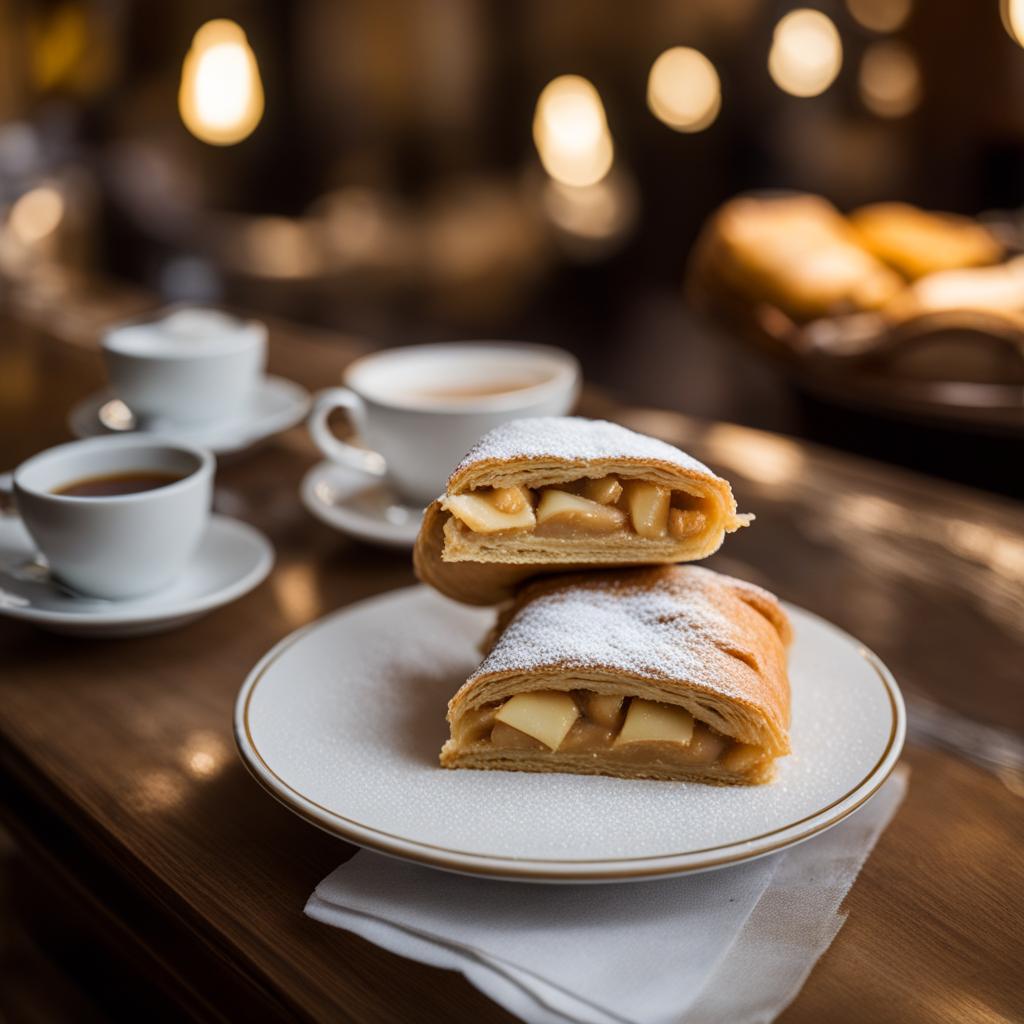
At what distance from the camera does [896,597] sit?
1028 mm

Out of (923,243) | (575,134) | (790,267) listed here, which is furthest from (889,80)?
(790,267)

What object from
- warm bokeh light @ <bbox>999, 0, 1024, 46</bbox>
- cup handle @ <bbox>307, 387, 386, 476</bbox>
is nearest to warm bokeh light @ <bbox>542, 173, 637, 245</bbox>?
warm bokeh light @ <bbox>999, 0, 1024, 46</bbox>

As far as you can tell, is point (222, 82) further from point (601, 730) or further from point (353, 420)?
point (601, 730)

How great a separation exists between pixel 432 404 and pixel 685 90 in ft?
14.5

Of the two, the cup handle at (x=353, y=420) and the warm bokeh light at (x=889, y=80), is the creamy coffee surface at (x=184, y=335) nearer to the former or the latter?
the cup handle at (x=353, y=420)

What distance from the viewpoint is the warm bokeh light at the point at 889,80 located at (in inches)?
181

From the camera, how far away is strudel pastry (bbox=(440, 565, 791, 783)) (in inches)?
25.9

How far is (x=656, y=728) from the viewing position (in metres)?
0.67

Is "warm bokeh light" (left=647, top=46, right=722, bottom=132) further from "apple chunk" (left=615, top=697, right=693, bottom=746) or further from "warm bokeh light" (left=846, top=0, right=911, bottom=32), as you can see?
"apple chunk" (left=615, top=697, right=693, bottom=746)

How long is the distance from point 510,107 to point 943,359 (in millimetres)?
4273

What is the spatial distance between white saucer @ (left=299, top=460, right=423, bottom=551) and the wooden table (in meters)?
0.03

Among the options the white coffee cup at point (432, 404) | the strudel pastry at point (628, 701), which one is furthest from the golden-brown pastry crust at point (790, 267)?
the strudel pastry at point (628, 701)

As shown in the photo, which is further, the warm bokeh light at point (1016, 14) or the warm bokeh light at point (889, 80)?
the warm bokeh light at point (889, 80)

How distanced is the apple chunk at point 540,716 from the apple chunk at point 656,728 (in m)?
0.03
